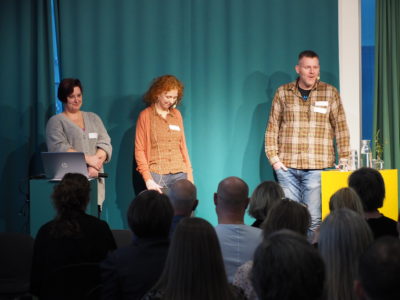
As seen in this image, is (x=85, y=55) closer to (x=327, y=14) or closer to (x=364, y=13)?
(x=327, y=14)

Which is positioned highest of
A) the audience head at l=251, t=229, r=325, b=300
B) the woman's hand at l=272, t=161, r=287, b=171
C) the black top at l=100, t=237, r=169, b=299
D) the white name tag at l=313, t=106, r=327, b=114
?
the white name tag at l=313, t=106, r=327, b=114

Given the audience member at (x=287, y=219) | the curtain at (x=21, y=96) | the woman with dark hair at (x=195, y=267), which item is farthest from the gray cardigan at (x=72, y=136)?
the woman with dark hair at (x=195, y=267)

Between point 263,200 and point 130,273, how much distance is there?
1.35 m

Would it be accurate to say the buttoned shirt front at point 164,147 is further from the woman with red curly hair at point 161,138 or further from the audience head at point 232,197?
the audience head at point 232,197

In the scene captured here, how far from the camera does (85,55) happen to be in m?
5.73

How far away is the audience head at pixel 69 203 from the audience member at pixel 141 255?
0.45 meters

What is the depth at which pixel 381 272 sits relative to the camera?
4.17 ft

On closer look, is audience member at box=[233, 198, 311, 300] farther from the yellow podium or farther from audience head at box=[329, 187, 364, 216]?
the yellow podium

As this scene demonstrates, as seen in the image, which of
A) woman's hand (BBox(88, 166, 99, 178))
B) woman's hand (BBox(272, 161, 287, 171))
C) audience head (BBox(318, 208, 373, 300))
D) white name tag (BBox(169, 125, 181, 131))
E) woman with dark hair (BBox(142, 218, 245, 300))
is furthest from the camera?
Answer: white name tag (BBox(169, 125, 181, 131))

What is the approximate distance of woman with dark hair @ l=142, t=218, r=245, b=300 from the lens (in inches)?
69.5

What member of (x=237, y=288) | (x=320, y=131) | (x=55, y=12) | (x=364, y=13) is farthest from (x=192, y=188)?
(x=364, y=13)

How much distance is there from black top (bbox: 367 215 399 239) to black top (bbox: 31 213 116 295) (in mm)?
1387

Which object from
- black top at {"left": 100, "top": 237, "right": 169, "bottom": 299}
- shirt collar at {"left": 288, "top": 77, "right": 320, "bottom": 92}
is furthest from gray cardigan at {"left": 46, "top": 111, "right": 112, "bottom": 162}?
black top at {"left": 100, "top": 237, "right": 169, "bottom": 299}

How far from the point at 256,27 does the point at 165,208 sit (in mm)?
3889
